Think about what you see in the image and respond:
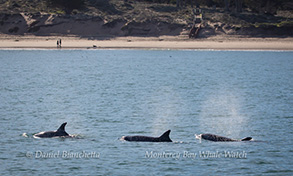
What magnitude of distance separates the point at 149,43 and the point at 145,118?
52852 millimetres

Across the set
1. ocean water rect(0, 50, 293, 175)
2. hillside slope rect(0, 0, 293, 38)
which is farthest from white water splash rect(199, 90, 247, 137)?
hillside slope rect(0, 0, 293, 38)

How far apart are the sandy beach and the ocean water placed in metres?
11.0

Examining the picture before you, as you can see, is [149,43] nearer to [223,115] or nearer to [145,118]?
[223,115]

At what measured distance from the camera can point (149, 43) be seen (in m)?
86.0

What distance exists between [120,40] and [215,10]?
81.3 feet

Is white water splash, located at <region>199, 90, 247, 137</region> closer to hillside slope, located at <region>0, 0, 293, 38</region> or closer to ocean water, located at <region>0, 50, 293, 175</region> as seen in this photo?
ocean water, located at <region>0, 50, 293, 175</region>

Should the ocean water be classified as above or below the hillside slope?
below

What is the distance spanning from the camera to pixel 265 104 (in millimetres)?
40281

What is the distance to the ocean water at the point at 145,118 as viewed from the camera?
22516 millimetres

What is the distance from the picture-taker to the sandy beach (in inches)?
3278

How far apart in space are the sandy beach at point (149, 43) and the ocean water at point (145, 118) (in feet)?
36.0

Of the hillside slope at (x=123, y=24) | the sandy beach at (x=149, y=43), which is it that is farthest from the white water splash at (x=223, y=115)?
the hillside slope at (x=123, y=24)

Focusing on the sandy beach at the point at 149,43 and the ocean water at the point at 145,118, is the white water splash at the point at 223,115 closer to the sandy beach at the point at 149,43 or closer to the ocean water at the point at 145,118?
the ocean water at the point at 145,118

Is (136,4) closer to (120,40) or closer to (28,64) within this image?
(120,40)
